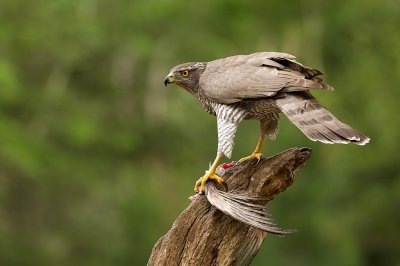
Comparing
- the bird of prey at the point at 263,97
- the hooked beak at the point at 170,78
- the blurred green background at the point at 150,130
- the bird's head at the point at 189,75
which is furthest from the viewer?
the blurred green background at the point at 150,130

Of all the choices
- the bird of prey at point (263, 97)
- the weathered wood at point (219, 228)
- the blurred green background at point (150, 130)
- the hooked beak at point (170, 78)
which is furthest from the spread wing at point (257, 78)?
the blurred green background at point (150, 130)

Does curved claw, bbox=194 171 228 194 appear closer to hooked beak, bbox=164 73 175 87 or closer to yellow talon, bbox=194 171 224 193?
yellow talon, bbox=194 171 224 193

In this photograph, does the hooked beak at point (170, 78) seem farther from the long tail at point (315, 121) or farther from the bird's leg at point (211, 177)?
the long tail at point (315, 121)

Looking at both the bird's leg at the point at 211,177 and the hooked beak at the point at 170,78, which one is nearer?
the bird's leg at the point at 211,177

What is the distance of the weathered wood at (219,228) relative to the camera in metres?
8.16

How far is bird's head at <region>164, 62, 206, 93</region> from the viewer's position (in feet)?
29.7

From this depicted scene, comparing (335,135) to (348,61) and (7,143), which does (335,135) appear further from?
(348,61)

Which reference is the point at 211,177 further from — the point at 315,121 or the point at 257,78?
the point at 315,121

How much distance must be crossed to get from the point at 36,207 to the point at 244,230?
13.1m

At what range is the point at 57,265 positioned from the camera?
19797 mm

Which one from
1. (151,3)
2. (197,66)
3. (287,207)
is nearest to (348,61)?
(151,3)

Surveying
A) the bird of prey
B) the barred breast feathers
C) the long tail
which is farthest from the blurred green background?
the long tail

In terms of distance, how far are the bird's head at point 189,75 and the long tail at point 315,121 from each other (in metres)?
1.13

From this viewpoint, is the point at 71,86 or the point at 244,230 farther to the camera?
the point at 71,86
